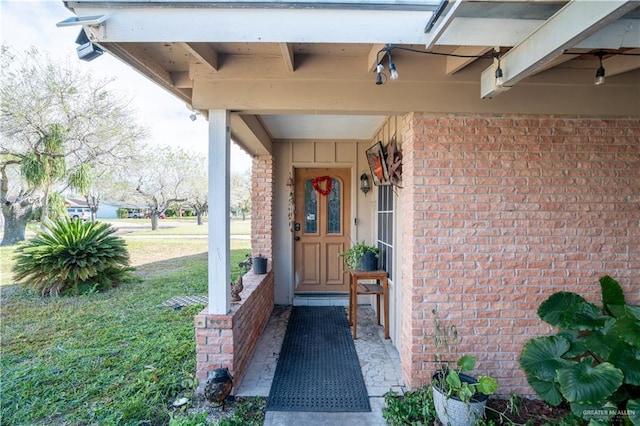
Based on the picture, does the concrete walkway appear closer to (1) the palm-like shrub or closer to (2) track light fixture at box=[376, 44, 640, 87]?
(2) track light fixture at box=[376, 44, 640, 87]

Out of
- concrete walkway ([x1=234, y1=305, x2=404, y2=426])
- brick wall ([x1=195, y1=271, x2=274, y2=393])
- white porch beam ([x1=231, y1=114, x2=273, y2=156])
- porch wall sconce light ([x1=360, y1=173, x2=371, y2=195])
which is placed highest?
white porch beam ([x1=231, y1=114, x2=273, y2=156])

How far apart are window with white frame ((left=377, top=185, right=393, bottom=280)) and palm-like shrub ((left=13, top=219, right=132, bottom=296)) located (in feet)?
17.3

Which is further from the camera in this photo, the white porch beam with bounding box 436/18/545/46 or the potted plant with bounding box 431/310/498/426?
the potted plant with bounding box 431/310/498/426

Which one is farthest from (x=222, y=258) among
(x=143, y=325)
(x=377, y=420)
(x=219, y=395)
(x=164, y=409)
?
(x=143, y=325)

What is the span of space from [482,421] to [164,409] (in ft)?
7.46

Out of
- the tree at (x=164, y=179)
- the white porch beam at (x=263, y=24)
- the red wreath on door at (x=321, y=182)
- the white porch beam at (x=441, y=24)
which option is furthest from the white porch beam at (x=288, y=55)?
the tree at (x=164, y=179)

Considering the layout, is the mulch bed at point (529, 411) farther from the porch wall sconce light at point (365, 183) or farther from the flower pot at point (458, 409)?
the porch wall sconce light at point (365, 183)

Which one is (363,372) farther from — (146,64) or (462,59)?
(146,64)

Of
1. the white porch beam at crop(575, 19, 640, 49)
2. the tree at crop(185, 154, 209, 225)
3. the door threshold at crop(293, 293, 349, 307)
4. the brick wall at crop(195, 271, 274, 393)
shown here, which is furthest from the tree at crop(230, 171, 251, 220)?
the white porch beam at crop(575, 19, 640, 49)

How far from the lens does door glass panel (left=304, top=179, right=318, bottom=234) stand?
16.1 feet

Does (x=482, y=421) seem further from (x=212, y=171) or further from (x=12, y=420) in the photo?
(x=12, y=420)

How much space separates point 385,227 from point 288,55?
8.02 feet

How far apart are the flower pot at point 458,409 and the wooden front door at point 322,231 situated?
288cm

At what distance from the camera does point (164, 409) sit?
2.22 meters
